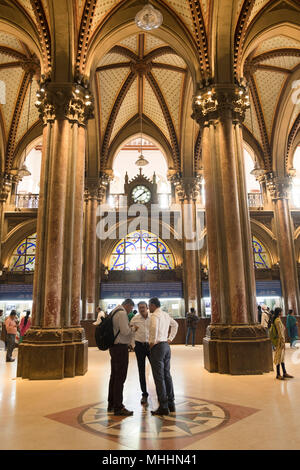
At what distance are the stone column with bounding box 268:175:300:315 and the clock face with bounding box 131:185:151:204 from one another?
19.8 ft

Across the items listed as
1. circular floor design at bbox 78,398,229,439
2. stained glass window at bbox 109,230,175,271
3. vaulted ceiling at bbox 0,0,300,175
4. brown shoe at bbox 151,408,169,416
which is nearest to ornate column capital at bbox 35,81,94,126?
vaulted ceiling at bbox 0,0,300,175

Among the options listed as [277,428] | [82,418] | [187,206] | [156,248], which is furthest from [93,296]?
[277,428]

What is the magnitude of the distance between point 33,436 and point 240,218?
20.6 ft

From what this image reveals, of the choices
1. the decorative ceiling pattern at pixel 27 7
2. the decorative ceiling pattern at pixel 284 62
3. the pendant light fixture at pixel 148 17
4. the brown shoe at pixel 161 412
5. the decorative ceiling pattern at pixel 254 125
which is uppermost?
the decorative ceiling pattern at pixel 284 62

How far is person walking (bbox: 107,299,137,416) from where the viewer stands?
13.4 ft

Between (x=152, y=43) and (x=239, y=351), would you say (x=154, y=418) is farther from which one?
(x=152, y=43)

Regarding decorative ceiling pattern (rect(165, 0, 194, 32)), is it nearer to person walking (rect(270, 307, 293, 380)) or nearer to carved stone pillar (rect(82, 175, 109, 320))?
person walking (rect(270, 307, 293, 380))

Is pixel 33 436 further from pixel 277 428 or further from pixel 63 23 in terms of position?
pixel 63 23

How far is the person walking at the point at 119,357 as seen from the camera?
409 cm

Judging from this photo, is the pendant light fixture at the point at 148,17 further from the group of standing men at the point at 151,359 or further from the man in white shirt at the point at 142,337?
the group of standing men at the point at 151,359

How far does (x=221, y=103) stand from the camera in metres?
8.57

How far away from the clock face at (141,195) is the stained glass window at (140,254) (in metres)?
1.59

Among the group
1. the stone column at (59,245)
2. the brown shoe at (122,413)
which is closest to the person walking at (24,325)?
the stone column at (59,245)

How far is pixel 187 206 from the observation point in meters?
16.6
